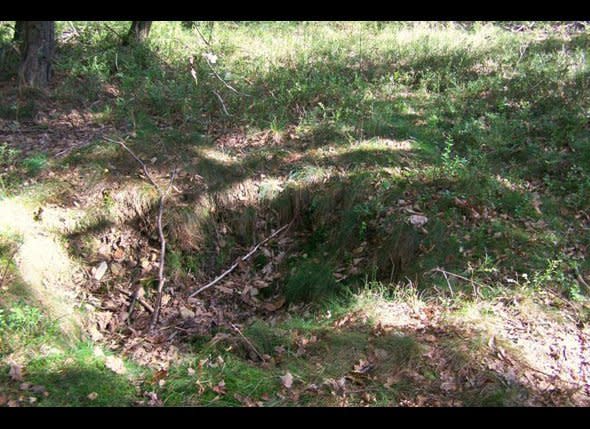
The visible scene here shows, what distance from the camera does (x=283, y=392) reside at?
13.2 feet

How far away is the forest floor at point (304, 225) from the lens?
4.16 metres

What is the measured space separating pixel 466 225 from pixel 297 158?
2639 mm

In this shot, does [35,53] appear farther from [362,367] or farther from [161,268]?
[362,367]

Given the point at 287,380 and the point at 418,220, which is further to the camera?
the point at 418,220

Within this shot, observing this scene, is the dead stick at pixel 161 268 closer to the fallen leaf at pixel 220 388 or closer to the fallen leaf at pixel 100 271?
the fallen leaf at pixel 100 271

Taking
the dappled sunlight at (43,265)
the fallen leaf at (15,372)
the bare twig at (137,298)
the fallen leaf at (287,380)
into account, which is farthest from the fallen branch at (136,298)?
Answer: the fallen leaf at (287,380)

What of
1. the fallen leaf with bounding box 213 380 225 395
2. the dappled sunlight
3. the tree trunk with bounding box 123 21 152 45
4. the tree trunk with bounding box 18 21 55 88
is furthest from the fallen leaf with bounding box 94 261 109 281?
the tree trunk with bounding box 123 21 152 45

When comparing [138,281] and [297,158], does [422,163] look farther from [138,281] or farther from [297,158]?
[138,281]

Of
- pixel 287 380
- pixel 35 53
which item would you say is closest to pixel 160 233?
pixel 287 380

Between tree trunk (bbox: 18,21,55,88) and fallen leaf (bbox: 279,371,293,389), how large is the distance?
6.90 metres

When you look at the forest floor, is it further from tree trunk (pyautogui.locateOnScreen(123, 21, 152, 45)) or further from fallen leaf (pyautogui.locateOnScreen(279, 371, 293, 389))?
tree trunk (pyautogui.locateOnScreen(123, 21, 152, 45))

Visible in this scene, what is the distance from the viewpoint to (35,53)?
8.12 metres

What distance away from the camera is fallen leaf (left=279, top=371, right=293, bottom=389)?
4.07 metres

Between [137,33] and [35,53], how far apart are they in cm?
225
